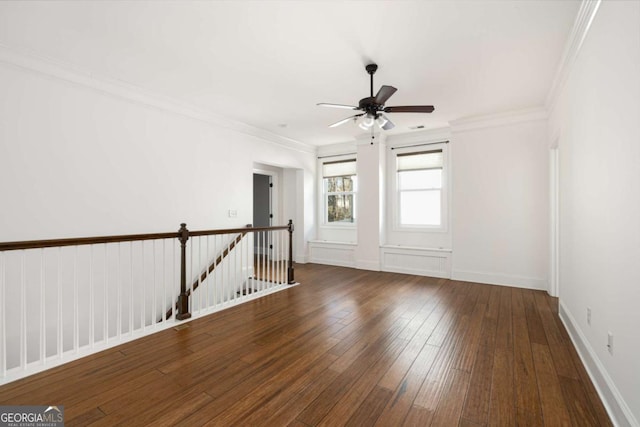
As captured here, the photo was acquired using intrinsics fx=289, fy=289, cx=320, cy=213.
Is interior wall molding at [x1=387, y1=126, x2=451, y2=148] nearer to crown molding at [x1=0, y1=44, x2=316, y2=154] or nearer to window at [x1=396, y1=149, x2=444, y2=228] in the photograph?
window at [x1=396, y1=149, x2=444, y2=228]

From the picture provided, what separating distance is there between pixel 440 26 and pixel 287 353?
3.29 m

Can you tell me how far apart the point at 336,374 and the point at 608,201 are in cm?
231

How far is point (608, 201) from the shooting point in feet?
6.52

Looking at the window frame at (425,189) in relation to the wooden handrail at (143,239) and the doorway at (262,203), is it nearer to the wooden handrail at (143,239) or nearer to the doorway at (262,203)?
the wooden handrail at (143,239)

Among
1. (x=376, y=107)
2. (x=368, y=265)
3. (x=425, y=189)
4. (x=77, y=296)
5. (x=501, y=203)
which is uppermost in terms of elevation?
(x=376, y=107)

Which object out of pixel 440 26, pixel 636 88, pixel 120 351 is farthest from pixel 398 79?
pixel 120 351

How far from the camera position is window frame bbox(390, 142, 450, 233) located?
5926 millimetres

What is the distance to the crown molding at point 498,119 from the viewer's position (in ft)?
15.4

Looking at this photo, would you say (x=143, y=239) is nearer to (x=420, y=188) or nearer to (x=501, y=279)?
(x=420, y=188)

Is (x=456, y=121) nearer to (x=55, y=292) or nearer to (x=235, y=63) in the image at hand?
(x=235, y=63)

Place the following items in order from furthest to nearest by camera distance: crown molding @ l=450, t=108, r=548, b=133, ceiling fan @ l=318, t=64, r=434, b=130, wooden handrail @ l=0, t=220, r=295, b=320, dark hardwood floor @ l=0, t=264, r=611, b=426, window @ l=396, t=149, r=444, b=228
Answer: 1. window @ l=396, t=149, r=444, b=228
2. crown molding @ l=450, t=108, r=548, b=133
3. ceiling fan @ l=318, t=64, r=434, b=130
4. wooden handrail @ l=0, t=220, r=295, b=320
5. dark hardwood floor @ l=0, t=264, r=611, b=426

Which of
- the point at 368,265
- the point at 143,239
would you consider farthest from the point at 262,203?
the point at 143,239

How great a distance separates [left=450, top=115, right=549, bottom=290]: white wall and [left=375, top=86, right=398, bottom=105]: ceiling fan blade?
300 cm

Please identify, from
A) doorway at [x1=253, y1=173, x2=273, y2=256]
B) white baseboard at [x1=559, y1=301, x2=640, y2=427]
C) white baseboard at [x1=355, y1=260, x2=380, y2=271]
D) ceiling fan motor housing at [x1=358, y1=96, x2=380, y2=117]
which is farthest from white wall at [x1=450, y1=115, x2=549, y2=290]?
doorway at [x1=253, y1=173, x2=273, y2=256]
